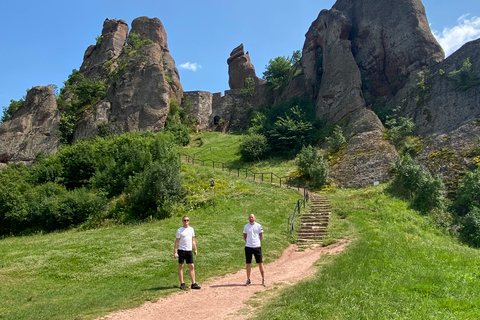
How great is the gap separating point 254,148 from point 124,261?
909 inches

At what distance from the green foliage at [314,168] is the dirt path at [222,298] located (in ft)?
50.3

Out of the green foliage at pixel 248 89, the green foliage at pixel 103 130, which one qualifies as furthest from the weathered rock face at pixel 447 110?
the green foliage at pixel 103 130

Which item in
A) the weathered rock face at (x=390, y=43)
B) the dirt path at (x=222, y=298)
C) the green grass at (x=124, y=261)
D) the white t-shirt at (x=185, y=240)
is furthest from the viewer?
the weathered rock face at (x=390, y=43)

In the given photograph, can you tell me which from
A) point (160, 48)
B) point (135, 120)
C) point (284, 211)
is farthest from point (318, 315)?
point (160, 48)

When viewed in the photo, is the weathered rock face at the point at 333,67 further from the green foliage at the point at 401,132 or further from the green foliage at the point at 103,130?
the green foliage at the point at 103,130

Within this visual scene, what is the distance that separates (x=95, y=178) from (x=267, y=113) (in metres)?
22.1

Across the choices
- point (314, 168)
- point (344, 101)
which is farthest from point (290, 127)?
point (314, 168)

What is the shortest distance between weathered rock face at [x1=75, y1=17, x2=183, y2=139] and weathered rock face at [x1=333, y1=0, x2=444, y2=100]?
2447 cm

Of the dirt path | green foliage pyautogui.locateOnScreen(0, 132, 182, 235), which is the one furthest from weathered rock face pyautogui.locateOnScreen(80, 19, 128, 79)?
the dirt path

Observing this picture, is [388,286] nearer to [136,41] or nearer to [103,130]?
[103,130]

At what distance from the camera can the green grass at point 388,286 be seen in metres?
6.04

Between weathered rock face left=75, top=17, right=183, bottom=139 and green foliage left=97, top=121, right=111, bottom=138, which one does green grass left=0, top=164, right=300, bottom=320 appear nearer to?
weathered rock face left=75, top=17, right=183, bottom=139

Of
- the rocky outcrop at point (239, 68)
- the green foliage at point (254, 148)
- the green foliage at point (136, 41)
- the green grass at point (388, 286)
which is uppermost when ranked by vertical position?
the green foliage at point (136, 41)

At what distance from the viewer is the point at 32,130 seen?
45500 mm
